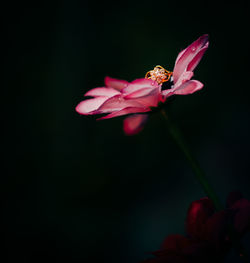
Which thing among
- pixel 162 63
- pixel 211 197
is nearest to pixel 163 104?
pixel 211 197

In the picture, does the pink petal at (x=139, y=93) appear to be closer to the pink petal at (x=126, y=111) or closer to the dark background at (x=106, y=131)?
the pink petal at (x=126, y=111)

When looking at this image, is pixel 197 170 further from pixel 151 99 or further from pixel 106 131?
pixel 106 131

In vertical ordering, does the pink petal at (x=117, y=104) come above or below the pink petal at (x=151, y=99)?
above

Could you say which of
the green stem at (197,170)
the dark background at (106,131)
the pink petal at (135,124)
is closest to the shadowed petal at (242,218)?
the green stem at (197,170)

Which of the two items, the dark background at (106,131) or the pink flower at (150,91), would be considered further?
the dark background at (106,131)

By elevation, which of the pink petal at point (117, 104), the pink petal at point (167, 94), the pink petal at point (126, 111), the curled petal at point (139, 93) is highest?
the pink petal at point (117, 104)

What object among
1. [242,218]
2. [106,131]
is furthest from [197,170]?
[106,131]

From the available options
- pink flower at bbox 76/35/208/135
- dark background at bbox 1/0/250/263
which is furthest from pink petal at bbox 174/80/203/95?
dark background at bbox 1/0/250/263
